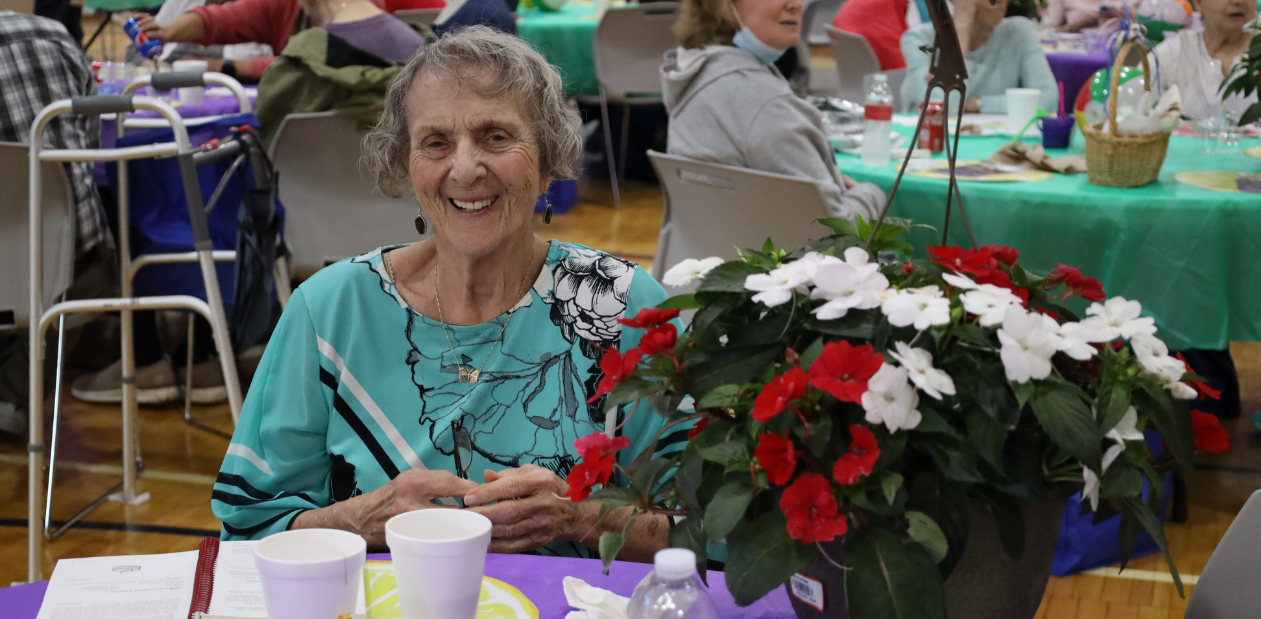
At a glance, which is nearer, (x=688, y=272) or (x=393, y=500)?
(x=688, y=272)

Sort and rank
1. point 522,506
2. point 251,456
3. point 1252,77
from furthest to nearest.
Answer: point 1252,77, point 251,456, point 522,506

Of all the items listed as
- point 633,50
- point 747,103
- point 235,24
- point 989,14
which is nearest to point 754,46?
point 747,103

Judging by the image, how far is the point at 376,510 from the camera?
1435mm

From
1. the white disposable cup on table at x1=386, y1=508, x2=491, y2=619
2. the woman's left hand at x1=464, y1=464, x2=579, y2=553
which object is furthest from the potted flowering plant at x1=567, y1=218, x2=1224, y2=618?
the woman's left hand at x1=464, y1=464, x2=579, y2=553

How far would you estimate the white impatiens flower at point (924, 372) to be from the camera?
2.64ft

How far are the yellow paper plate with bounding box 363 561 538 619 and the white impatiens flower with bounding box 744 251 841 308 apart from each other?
0.40 m

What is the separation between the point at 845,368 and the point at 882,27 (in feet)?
15.7

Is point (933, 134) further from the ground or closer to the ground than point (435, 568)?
closer to the ground

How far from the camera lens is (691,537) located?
2.99 feet

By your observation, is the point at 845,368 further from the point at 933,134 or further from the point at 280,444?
the point at 933,134

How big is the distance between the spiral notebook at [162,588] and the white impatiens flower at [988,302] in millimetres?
613

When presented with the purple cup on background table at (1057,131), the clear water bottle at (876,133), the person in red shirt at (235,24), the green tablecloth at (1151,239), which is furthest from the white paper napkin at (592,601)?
the person in red shirt at (235,24)

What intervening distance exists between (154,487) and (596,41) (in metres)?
3.88

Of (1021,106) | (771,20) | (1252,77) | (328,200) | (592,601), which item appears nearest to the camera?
(592,601)
